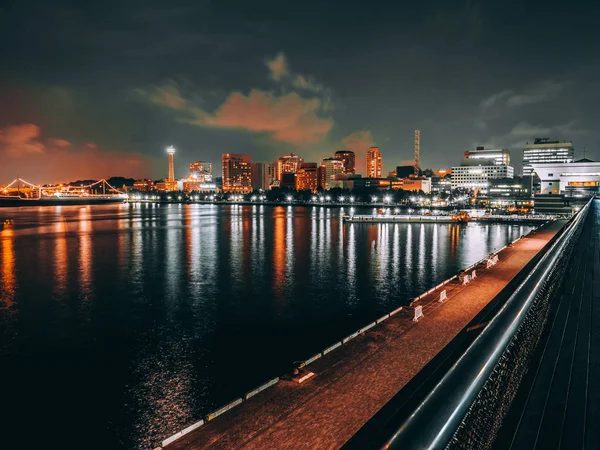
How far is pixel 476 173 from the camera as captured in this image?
174 metres

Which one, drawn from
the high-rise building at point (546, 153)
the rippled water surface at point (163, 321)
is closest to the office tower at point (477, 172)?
the high-rise building at point (546, 153)

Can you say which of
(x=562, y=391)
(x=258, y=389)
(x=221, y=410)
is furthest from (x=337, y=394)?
(x=562, y=391)

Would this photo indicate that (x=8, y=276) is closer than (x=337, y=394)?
No

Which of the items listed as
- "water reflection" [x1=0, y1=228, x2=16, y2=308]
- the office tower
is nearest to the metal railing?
"water reflection" [x1=0, y1=228, x2=16, y2=308]

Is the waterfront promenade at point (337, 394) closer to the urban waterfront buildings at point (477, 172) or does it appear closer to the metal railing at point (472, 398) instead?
the metal railing at point (472, 398)

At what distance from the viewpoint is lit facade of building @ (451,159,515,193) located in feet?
557

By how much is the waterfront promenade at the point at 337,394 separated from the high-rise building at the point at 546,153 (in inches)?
7727

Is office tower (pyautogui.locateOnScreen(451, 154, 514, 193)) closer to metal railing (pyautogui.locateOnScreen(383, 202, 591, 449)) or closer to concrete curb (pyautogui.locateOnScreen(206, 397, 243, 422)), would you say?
concrete curb (pyautogui.locateOnScreen(206, 397, 243, 422))

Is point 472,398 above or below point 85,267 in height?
above

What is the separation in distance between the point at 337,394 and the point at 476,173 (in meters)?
185

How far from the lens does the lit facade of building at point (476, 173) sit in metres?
170

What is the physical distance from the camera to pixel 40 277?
90.2 feet

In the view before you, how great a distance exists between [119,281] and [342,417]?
2264 centimetres

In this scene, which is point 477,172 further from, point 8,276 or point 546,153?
point 8,276
